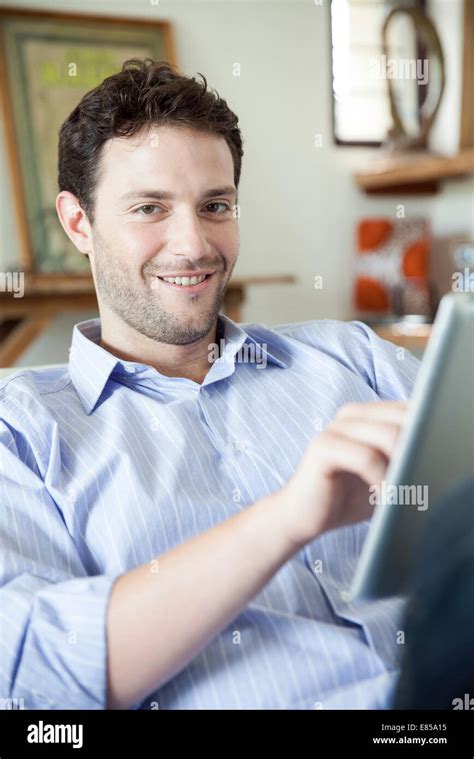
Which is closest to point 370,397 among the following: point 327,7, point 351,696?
point 351,696

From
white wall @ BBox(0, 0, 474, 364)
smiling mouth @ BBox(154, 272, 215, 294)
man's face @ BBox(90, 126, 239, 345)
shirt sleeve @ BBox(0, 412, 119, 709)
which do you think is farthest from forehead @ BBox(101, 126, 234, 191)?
white wall @ BBox(0, 0, 474, 364)

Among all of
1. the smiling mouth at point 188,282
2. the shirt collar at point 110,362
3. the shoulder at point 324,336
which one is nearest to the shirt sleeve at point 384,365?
the shoulder at point 324,336

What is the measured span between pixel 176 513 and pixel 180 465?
58 mm

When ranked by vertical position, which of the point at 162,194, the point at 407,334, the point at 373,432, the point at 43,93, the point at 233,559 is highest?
the point at 43,93

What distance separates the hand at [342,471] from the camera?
53 centimetres

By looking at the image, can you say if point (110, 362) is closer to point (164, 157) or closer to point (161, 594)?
point (164, 157)

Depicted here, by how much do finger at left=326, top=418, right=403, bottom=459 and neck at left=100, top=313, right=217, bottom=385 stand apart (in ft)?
1.54

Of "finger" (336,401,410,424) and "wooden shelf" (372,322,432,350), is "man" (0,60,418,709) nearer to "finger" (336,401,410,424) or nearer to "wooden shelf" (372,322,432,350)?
"finger" (336,401,410,424)

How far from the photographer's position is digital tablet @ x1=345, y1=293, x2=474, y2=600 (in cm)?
44

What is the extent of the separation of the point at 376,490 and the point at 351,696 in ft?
0.86

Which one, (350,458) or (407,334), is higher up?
(350,458)

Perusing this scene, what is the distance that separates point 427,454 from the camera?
0.46 meters

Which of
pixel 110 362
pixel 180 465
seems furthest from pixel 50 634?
pixel 110 362

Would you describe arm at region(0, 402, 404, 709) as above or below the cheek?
below
